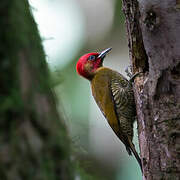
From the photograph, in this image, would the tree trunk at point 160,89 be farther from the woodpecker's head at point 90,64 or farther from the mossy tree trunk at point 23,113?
the mossy tree trunk at point 23,113

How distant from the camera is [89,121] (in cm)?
696

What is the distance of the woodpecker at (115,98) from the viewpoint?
13.9 ft

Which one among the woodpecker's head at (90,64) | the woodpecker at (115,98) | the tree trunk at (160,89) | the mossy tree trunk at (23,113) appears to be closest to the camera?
the mossy tree trunk at (23,113)

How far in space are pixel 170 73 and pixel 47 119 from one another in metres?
1.88

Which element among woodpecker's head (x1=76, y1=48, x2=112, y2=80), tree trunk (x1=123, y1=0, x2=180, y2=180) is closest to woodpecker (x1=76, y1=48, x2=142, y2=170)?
woodpecker's head (x1=76, y1=48, x2=112, y2=80)

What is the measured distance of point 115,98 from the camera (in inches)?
Answer: 176

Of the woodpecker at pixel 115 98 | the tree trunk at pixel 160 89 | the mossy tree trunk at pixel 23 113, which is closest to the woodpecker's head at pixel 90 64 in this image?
the woodpecker at pixel 115 98

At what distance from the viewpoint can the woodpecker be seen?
425 centimetres

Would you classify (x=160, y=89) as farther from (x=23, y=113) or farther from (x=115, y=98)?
(x=23, y=113)

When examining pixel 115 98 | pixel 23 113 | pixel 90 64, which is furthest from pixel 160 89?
pixel 23 113

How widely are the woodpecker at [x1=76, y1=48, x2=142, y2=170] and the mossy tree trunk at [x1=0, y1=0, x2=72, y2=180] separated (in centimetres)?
269

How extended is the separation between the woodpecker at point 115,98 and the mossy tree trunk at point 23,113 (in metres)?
2.69

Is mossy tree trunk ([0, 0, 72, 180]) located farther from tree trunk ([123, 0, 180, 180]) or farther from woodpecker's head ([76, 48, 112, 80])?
woodpecker's head ([76, 48, 112, 80])

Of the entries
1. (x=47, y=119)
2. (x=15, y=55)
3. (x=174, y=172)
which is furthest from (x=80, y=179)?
(x=174, y=172)
